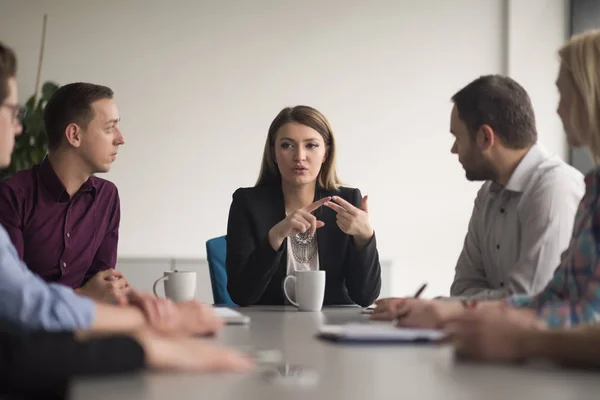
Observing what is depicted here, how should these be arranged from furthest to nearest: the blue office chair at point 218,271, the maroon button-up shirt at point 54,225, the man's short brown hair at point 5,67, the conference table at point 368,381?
the blue office chair at point 218,271
the maroon button-up shirt at point 54,225
the man's short brown hair at point 5,67
the conference table at point 368,381

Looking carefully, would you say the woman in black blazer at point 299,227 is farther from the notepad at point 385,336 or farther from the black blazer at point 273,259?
the notepad at point 385,336

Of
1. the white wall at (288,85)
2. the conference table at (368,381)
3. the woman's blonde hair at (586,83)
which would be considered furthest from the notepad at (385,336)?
the white wall at (288,85)

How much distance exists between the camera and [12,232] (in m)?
2.74

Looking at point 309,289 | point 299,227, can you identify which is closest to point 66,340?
point 309,289

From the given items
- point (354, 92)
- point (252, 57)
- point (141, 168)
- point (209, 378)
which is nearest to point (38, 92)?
point (141, 168)

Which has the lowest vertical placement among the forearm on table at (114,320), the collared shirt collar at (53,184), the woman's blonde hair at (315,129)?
the forearm on table at (114,320)

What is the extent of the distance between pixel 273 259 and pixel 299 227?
6.6 inches

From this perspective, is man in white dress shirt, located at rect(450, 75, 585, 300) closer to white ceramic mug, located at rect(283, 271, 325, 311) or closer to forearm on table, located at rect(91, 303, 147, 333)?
white ceramic mug, located at rect(283, 271, 325, 311)

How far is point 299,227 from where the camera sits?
102 inches

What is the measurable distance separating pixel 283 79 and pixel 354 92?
467 millimetres

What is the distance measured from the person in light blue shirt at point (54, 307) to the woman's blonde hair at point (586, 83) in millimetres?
922

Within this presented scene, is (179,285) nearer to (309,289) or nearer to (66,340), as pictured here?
(309,289)

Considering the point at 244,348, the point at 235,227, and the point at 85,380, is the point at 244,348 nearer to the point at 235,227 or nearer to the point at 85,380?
the point at 85,380

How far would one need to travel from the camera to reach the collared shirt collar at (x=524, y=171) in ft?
8.00
